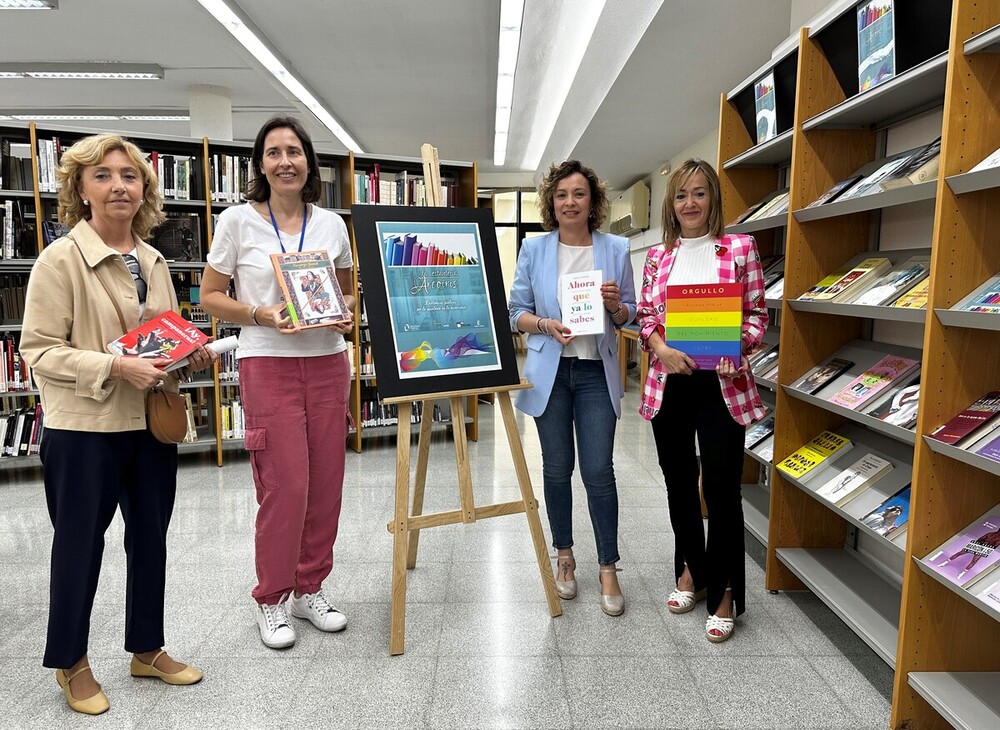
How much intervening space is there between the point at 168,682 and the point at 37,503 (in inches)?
101

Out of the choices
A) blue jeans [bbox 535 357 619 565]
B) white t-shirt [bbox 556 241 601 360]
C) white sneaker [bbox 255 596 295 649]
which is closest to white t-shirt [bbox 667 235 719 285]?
white t-shirt [bbox 556 241 601 360]

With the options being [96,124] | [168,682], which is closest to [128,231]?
[168,682]

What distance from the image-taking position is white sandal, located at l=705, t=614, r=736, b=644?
7.78 feet

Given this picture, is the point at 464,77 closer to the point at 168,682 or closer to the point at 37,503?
the point at 37,503

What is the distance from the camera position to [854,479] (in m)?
2.39

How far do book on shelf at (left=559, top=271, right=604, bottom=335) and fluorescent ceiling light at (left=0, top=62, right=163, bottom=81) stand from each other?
6.75m

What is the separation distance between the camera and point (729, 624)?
2.40 metres

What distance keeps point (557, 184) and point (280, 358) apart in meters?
1.21

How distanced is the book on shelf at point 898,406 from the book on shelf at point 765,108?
138 cm

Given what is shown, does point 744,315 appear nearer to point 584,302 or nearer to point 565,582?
point 584,302

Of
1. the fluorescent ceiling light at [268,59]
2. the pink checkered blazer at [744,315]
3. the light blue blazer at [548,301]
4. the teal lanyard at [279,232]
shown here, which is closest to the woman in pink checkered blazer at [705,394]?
the pink checkered blazer at [744,315]

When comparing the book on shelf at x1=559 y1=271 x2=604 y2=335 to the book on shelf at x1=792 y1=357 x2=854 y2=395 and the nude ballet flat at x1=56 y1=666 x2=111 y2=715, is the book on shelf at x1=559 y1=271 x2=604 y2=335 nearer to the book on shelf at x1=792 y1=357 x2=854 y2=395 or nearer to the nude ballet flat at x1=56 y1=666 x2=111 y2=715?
the book on shelf at x1=792 y1=357 x2=854 y2=395

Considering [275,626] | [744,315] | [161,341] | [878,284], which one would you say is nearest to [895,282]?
[878,284]

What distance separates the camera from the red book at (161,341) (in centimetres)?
182
